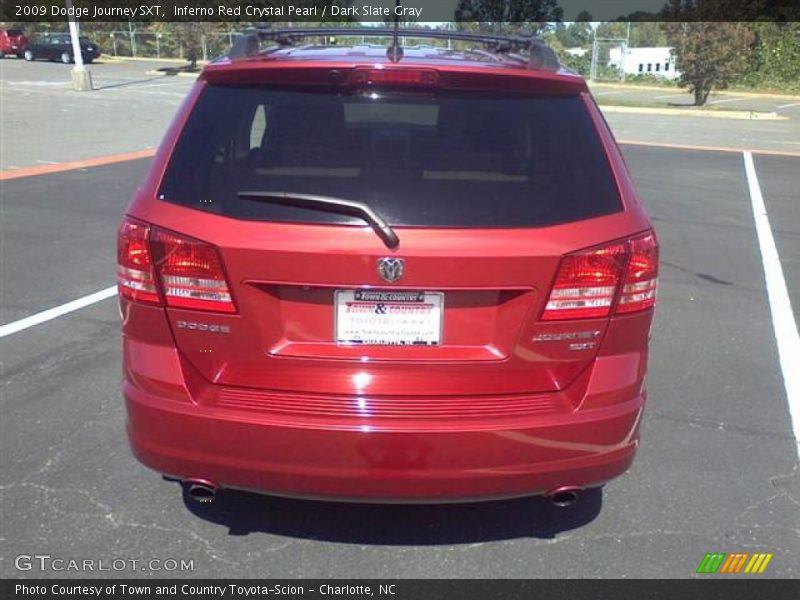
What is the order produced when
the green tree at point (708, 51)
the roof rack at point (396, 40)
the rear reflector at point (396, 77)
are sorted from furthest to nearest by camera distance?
the green tree at point (708, 51) → the roof rack at point (396, 40) → the rear reflector at point (396, 77)

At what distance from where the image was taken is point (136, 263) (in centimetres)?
261

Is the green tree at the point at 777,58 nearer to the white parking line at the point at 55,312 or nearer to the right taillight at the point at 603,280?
the white parking line at the point at 55,312

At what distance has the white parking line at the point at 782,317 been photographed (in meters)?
4.41

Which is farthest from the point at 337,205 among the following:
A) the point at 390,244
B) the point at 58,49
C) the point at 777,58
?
the point at 58,49

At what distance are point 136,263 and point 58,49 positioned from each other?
147 ft

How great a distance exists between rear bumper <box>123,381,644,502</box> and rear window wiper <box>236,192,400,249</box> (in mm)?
605

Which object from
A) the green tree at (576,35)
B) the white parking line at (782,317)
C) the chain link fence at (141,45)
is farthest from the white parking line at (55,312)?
the chain link fence at (141,45)

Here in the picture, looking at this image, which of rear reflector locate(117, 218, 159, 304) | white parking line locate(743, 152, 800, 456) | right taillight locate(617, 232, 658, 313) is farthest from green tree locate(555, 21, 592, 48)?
rear reflector locate(117, 218, 159, 304)

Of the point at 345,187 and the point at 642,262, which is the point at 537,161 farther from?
the point at 345,187

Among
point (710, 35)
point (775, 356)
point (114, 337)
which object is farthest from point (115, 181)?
point (710, 35)

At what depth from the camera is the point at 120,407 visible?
4129mm

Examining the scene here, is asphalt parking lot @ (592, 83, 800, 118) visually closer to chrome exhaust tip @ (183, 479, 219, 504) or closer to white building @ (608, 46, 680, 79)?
white building @ (608, 46, 680, 79)

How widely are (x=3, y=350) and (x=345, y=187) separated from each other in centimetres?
326
